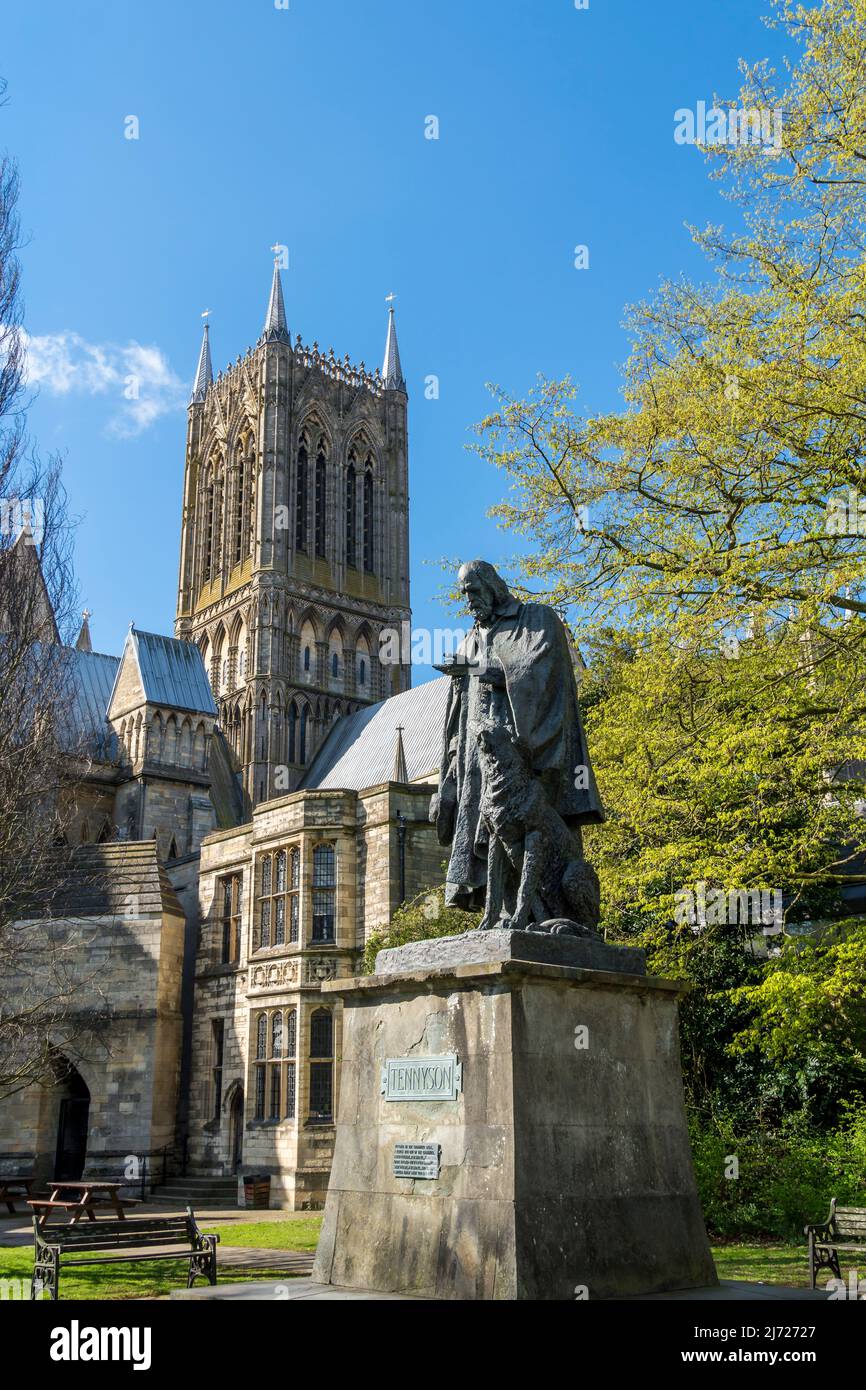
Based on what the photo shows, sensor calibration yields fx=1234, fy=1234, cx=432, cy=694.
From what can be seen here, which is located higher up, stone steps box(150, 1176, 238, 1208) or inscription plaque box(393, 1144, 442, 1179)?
inscription plaque box(393, 1144, 442, 1179)

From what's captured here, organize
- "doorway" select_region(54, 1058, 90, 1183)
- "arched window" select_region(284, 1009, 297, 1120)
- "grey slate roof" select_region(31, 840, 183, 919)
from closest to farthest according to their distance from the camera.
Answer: "arched window" select_region(284, 1009, 297, 1120) < "doorway" select_region(54, 1058, 90, 1183) < "grey slate roof" select_region(31, 840, 183, 919)

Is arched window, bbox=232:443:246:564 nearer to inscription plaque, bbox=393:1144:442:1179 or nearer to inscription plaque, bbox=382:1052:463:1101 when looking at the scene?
inscription plaque, bbox=382:1052:463:1101

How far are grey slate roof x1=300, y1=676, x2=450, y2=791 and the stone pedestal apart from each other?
36.4 metres

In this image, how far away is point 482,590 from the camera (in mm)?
8031

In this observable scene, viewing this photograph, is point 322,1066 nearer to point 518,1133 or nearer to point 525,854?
point 525,854

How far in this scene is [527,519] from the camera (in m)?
18.3

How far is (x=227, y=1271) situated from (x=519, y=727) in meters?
8.37

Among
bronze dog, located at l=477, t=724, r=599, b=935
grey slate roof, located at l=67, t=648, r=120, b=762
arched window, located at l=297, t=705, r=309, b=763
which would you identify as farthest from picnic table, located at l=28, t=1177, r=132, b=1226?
arched window, located at l=297, t=705, r=309, b=763

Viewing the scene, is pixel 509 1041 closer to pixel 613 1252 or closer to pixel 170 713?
pixel 613 1252

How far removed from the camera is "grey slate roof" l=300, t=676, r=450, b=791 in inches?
1950

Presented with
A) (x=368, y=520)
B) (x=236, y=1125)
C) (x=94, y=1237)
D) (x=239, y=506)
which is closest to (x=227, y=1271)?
(x=94, y=1237)

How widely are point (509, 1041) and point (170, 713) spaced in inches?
1725
